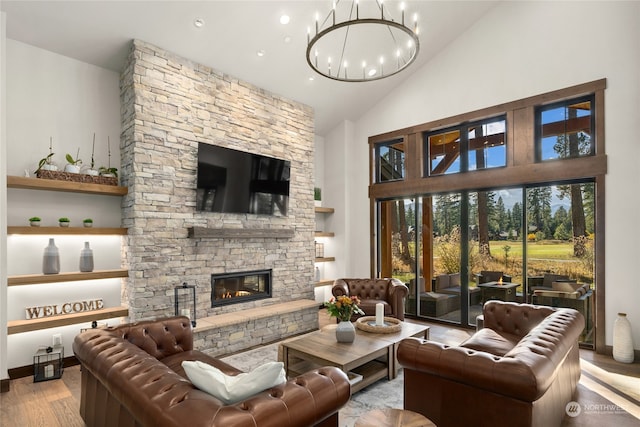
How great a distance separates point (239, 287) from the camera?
218 inches

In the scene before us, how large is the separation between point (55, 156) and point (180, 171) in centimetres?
146

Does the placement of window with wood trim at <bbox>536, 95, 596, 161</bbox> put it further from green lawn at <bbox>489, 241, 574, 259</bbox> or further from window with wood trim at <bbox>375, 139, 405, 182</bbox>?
window with wood trim at <bbox>375, 139, 405, 182</bbox>

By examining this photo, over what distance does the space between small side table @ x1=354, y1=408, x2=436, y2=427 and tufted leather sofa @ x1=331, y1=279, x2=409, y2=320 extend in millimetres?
3250

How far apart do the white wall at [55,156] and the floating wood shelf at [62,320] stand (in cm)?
16

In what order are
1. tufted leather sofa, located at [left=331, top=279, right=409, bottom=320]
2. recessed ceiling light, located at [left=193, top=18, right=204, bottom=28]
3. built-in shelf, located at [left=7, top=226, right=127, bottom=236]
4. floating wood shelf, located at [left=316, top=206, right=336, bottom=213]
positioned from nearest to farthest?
built-in shelf, located at [left=7, top=226, right=127, bottom=236]
recessed ceiling light, located at [left=193, top=18, right=204, bottom=28]
tufted leather sofa, located at [left=331, top=279, right=409, bottom=320]
floating wood shelf, located at [left=316, top=206, right=336, bottom=213]

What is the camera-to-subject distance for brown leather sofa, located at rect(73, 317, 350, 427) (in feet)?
5.26

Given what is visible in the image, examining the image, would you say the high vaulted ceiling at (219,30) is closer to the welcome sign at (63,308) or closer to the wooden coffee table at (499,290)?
the welcome sign at (63,308)

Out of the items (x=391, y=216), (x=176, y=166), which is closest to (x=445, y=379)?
(x=176, y=166)

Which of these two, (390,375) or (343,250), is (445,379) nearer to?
(390,375)

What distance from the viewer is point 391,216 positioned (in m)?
7.08

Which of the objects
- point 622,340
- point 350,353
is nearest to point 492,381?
point 350,353

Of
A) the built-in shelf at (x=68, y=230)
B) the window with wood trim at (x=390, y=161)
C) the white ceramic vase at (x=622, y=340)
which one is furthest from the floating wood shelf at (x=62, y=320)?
the white ceramic vase at (x=622, y=340)

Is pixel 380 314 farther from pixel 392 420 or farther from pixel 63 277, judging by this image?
pixel 63 277

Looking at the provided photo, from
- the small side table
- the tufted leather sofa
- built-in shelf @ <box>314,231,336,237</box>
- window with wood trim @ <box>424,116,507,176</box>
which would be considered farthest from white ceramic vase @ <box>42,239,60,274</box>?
window with wood trim @ <box>424,116,507,176</box>
